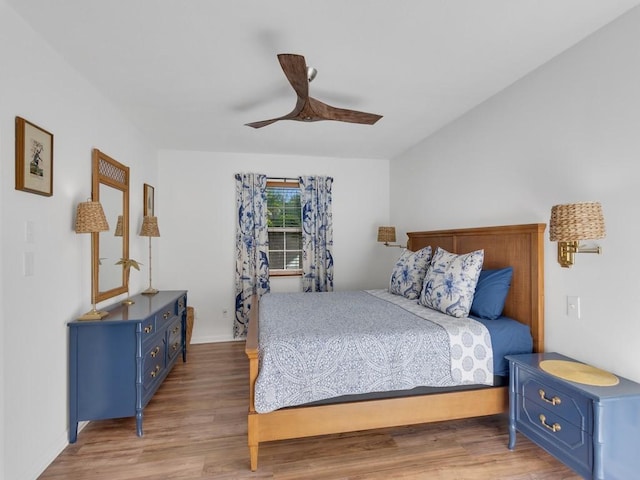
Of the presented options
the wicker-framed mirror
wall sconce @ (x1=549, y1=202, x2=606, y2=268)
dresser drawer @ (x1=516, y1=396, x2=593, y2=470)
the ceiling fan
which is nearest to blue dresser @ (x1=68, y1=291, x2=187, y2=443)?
the wicker-framed mirror

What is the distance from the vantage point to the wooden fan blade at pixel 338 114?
2189 mm

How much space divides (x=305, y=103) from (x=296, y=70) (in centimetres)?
34

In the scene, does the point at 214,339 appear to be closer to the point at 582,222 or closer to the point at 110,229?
the point at 110,229

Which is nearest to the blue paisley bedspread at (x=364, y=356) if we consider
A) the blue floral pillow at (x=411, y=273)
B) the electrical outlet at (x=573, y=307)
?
the electrical outlet at (x=573, y=307)

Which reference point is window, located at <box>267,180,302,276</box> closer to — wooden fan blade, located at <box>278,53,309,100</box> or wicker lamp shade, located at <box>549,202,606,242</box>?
wooden fan blade, located at <box>278,53,309,100</box>

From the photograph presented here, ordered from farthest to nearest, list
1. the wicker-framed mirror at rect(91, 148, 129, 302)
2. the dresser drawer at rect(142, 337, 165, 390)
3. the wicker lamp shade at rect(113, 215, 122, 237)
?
1. the wicker lamp shade at rect(113, 215, 122, 237)
2. the wicker-framed mirror at rect(91, 148, 129, 302)
3. the dresser drawer at rect(142, 337, 165, 390)

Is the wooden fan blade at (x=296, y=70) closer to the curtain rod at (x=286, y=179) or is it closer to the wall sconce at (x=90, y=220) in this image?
the wall sconce at (x=90, y=220)

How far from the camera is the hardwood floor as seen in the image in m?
1.82

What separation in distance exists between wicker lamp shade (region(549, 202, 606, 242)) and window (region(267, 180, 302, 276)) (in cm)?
321

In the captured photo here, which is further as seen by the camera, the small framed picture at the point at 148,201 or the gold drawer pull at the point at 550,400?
the small framed picture at the point at 148,201

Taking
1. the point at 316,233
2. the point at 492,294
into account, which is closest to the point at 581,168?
the point at 492,294

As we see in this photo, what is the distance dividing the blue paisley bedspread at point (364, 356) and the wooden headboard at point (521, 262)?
1.39 feet

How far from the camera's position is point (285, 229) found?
4.50 meters

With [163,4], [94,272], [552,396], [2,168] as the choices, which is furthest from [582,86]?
[94,272]
